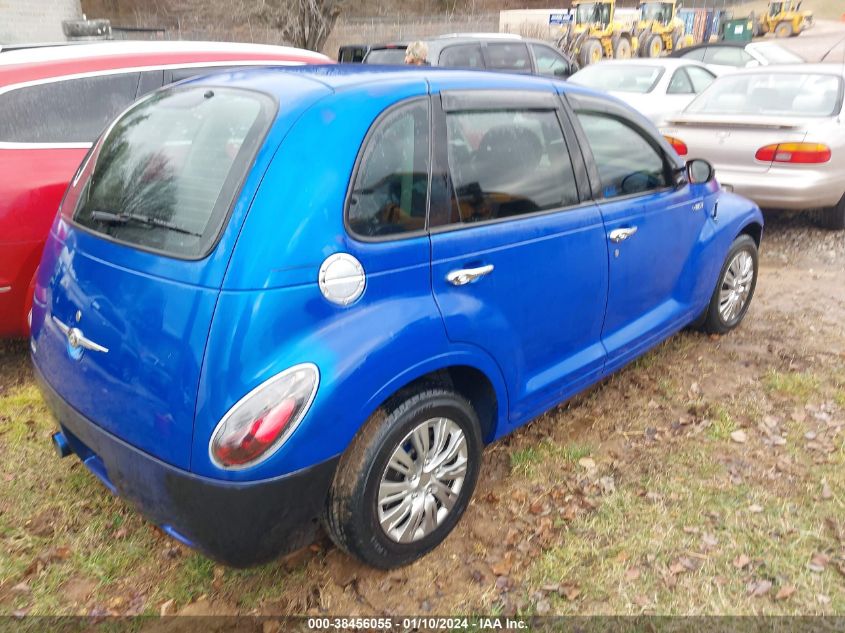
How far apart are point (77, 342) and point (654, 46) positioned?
23823mm

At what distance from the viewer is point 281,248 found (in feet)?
6.53

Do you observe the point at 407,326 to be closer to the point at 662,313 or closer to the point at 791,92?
the point at 662,313

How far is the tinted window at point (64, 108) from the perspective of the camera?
3.68 meters

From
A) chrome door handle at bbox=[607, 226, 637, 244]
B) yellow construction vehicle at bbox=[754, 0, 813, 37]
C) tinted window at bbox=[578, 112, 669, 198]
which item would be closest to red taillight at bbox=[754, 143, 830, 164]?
tinted window at bbox=[578, 112, 669, 198]

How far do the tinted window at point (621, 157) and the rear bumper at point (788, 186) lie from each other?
Result: 10.3 ft

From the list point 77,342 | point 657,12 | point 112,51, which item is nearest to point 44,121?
point 112,51

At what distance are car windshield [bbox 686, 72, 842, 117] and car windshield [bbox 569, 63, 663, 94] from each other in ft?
5.88

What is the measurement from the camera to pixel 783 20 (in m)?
30.5

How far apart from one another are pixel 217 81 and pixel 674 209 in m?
2.42

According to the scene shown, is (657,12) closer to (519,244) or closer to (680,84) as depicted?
(680,84)

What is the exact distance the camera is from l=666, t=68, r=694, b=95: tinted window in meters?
9.19

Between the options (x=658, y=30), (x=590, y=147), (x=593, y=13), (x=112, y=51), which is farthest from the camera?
(x=658, y=30)

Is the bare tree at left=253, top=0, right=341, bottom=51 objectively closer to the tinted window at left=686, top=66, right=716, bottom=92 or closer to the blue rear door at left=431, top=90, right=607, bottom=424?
the tinted window at left=686, top=66, right=716, bottom=92

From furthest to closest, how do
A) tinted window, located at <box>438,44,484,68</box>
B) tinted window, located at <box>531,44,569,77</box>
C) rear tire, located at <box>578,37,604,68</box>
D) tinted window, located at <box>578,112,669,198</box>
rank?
rear tire, located at <box>578,37,604,68</box>
tinted window, located at <box>531,44,569,77</box>
tinted window, located at <box>438,44,484,68</box>
tinted window, located at <box>578,112,669,198</box>
